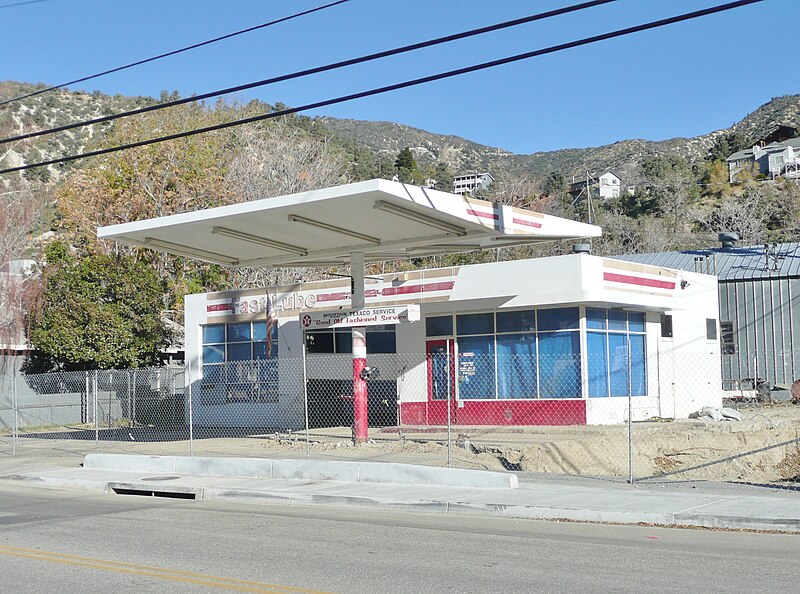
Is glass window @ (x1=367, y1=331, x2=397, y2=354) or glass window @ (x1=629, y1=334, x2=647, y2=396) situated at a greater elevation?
glass window @ (x1=367, y1=331, x2=397, y2=354)

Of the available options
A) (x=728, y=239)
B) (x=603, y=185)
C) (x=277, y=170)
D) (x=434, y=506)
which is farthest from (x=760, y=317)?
(x=603, y=185)

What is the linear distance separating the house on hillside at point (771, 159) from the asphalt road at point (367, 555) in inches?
3181

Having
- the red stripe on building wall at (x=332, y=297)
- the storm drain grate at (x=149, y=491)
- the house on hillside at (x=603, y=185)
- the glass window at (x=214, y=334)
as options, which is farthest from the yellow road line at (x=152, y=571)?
the house on hillside at (x=603, y=185)

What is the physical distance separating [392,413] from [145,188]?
749 inches

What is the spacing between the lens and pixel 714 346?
31.4 m

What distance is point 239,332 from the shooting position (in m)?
32.1

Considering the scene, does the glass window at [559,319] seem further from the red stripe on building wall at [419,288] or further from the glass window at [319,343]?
the glass window at [319,343]

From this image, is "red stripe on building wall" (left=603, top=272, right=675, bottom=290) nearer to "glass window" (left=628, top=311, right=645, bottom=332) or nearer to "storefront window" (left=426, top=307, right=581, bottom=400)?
"glass window" (left=628, top=311, right=645, bottom=332)

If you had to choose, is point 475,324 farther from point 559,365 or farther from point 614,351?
point 614,351

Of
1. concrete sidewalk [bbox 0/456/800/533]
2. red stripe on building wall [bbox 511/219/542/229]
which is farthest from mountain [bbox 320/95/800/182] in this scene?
concrete sidewalk [bbox 0/456/800/533]

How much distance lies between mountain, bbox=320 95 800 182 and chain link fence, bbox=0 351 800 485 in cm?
9382

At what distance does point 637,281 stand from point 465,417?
6017 mm

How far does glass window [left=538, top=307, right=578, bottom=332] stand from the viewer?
25.6m

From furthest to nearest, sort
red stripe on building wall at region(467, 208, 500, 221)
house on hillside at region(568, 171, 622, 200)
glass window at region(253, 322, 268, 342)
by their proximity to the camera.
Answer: house on hillside at region(568, 171, 622, 200) < glass window at region(253, 322, 268, 342) < red stripe on building wall at region(467, 208, 500, 221)
